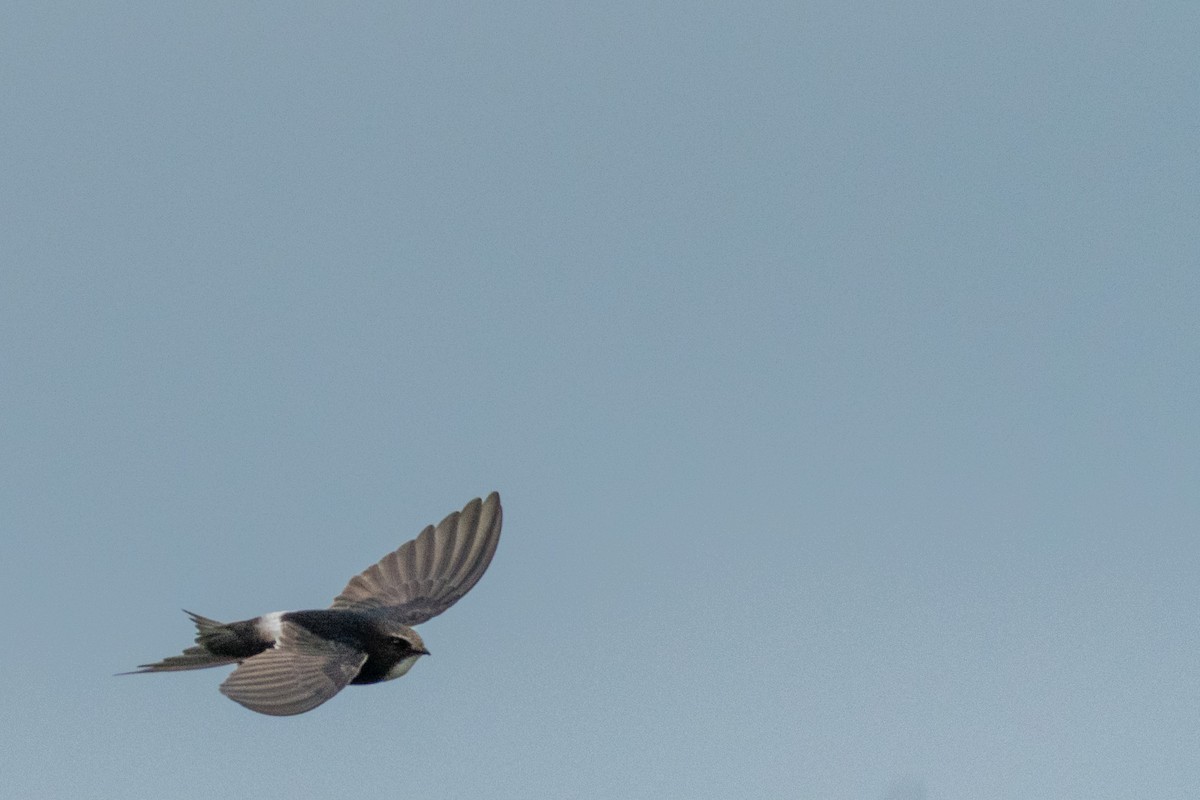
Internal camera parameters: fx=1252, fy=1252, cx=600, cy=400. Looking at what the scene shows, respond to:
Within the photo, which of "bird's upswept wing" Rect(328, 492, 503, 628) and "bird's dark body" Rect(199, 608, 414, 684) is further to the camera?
"bird's upswept wing" Rect(328, 492, 503, 628)

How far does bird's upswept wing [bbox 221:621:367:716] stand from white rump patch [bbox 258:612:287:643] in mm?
47

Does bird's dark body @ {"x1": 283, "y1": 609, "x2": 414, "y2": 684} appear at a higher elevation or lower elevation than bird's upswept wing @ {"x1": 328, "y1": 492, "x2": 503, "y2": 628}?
lower

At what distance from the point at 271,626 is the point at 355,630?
0.64 m

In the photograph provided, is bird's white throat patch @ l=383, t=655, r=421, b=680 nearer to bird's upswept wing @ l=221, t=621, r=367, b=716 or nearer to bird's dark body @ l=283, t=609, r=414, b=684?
bird's dark body @ l=283, t=609, r=414, b=684

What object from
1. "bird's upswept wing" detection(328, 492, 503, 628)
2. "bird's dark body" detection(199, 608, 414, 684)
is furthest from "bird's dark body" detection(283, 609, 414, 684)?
"bird's upswept wing" detection(328, 492, 503, 628)

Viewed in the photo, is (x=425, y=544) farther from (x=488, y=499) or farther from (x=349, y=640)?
(x=349, y=640)

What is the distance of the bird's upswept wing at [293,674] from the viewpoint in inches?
284

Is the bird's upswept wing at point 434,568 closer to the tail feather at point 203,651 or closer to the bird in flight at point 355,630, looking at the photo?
the bird in flight at point 355,630

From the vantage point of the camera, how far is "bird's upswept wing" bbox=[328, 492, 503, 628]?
9625 mm

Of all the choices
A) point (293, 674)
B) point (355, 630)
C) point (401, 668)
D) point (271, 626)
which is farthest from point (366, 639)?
point (293, 674)

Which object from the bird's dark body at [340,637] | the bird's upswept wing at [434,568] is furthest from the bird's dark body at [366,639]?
the bird's upswept wing at [434,568]

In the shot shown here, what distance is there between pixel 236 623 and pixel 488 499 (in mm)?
2043

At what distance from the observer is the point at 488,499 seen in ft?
31.5

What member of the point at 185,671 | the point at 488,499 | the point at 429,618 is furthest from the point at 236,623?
the point at 488,499
